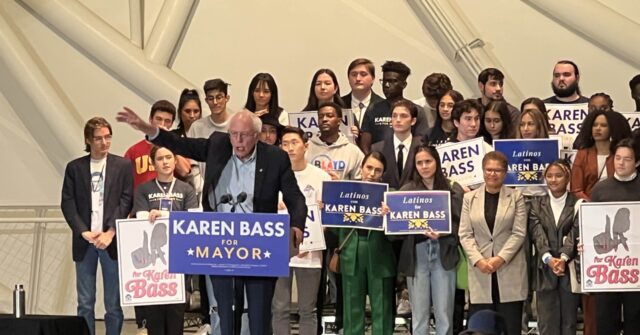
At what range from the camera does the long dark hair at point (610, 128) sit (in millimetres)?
9469

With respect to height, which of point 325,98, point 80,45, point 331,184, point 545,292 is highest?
point 80,45

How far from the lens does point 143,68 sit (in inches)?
491

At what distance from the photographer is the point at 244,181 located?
8273 mm

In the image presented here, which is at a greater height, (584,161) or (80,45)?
(80,45)

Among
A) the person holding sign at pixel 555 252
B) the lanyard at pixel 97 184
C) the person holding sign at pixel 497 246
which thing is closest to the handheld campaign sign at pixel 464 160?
the person holding sign at pixel 497 246

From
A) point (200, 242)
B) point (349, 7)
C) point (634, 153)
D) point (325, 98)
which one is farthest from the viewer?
point (349, 7)

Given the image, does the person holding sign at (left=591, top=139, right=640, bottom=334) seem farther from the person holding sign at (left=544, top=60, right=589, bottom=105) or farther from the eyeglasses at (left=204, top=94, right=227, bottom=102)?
the eyeglasses at (left=204, top=94, right=227, bottom=102)

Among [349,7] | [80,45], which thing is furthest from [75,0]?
[349,7]

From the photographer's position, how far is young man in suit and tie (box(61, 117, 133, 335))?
31.9 ft

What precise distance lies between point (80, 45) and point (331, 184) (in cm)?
433

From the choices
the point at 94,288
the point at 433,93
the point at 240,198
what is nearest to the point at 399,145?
the point at 433,93

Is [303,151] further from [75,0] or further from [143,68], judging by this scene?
[75,0]

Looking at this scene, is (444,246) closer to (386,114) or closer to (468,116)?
(468,116)

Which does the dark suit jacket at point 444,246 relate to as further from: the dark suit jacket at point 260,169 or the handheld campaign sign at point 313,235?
the dark suit jacket at point 260,169
